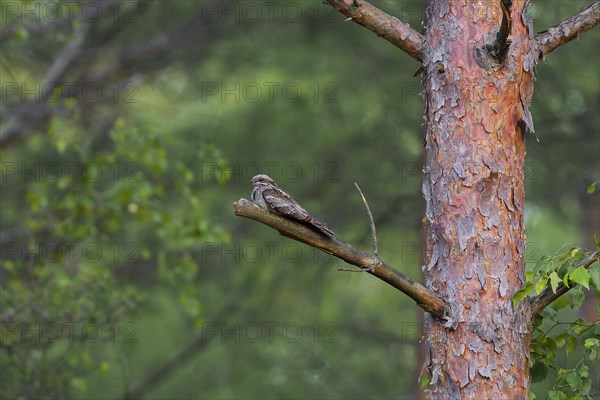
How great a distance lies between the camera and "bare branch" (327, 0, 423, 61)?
369cm

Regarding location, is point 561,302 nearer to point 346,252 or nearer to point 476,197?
point 476,197

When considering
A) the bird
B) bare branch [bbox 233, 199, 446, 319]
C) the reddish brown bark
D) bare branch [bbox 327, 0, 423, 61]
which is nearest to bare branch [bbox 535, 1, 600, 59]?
the reddish brown bark

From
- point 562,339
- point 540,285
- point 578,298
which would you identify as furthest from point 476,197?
point 562,339

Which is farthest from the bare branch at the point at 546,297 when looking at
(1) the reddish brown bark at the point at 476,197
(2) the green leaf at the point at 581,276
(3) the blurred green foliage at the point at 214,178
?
(3) the blurred green foliage at the point at 214,178

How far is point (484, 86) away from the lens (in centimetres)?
367

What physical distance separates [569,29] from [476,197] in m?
0.86

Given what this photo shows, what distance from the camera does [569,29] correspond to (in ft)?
12.5

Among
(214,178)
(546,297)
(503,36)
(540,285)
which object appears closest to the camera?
(540,285)

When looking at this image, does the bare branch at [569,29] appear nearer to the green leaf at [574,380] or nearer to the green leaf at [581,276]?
the green leaf at [581,276]

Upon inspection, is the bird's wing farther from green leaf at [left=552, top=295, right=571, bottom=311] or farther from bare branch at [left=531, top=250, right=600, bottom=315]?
green leaf at [left=552, top=295, right=571, bottom=311]

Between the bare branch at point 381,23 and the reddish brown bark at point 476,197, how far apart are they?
0.06 m

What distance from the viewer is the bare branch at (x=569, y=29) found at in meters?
3.79

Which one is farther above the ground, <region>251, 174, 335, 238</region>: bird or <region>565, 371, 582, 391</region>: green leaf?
<region>251, 174, 335, 238</region>: bird

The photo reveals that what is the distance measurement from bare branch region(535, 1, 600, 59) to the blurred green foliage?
9.18 feet
